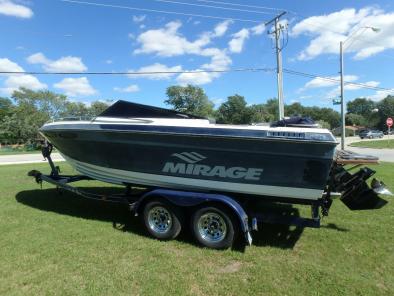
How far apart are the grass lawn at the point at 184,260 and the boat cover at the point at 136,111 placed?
6.24 feet

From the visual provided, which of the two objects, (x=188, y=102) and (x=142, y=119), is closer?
(x=142, y=119)

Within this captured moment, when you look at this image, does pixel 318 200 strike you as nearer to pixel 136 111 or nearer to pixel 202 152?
pixel 202 152

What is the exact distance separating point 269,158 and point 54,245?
10.9 feet

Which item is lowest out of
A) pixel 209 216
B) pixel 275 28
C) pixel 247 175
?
pixel 209 216

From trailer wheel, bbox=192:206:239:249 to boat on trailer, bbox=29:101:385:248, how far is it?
14mm

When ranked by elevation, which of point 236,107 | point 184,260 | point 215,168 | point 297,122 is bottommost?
point 184,260

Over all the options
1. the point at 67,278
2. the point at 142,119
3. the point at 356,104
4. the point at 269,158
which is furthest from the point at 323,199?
the point at 356,104

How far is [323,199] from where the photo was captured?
554cm

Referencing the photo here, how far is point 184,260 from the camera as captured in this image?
4.89 metres

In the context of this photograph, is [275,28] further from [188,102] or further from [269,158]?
[188,102]

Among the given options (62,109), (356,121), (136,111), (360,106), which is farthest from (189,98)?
(360,106)

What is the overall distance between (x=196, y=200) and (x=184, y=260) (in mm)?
860

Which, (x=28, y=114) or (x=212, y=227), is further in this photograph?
(x=28, y=114)

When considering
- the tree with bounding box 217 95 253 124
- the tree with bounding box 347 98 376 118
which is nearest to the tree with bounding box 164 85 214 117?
the tree with bounding box 217 95 253 124
